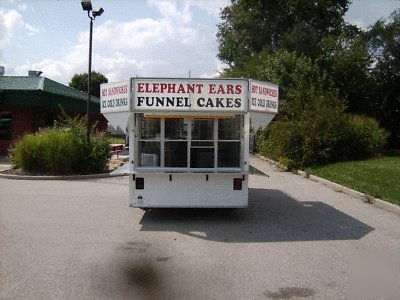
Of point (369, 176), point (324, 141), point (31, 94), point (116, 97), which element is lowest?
point (369, 176)

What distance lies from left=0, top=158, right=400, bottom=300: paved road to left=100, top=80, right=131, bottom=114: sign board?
2.22 meters

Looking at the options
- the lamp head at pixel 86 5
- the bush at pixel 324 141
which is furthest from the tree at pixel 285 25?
the lamp head at pixel 86 5

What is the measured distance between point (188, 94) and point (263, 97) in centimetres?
148

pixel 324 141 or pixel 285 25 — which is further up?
pixel 285 25

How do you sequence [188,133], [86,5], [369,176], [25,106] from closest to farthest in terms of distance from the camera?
[188,133] → [369,176] → [86,5] → [25,106]

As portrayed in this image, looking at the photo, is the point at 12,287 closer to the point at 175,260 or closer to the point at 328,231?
the point at 175,260

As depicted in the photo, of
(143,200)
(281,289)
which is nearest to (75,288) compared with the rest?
(281,289)

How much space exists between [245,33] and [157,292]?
38.3 meters

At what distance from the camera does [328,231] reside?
26.5 ft

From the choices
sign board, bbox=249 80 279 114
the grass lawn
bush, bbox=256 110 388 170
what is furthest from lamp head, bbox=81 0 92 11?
the grass lawn

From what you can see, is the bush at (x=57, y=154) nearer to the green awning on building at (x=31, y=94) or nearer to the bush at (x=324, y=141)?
the green awning on building at (x=31, y=94)

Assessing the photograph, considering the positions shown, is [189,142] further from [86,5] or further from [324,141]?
[324,141]

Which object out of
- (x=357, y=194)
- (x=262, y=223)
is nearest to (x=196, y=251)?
(x=262, y=223)

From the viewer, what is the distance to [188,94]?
324 inches
